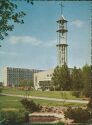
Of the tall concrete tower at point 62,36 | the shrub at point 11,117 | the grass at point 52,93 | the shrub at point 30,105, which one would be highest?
the tall concrete tower at point 62,36

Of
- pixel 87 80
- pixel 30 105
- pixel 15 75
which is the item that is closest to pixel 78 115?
pixel 87 80

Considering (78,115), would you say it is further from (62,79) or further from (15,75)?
(15,75)

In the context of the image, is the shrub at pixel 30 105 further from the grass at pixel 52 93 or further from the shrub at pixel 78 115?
the shrub at pixel 78 115

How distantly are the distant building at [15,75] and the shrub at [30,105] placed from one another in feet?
1.70

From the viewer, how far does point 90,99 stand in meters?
9.26

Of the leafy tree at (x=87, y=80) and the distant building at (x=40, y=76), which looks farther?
the distant building at (x=40, y=76)

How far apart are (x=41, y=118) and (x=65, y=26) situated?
7.49 ft

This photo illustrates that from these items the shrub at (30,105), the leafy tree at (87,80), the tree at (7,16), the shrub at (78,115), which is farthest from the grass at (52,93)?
the tree at (7,16)

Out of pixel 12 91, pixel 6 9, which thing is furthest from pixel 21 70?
pixel 6 9

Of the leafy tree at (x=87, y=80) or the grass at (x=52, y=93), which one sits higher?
the leafy tree at (x=87, y=80)

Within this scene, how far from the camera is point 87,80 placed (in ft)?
30.4

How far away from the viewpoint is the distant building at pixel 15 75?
9166 mm

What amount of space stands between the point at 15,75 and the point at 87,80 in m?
1.88

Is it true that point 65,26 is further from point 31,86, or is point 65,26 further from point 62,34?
point 31,86
